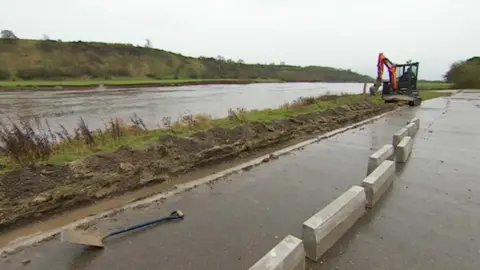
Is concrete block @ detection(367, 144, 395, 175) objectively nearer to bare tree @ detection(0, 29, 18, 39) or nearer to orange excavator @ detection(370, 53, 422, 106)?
orange excavator @ detection(370, 53, 422, 106)

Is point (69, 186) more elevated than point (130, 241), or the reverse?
point (69, 186)

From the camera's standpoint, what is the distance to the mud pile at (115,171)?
15.1ft

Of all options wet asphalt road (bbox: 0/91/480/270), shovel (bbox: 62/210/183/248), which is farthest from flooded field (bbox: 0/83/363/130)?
shovel (bbox: 62/210/183/248)

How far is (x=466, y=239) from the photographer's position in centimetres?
404

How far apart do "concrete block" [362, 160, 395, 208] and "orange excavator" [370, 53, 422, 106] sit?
18205 millimetres

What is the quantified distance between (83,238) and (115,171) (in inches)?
86.8

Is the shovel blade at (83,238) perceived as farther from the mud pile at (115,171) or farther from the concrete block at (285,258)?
the concrete block at (285,258)

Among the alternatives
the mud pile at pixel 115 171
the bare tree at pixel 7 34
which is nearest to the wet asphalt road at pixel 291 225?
the mud pile at pixel 115 171

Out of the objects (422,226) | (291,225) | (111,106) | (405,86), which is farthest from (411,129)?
(111,106)

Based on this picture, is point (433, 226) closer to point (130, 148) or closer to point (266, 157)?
point (266, 157)

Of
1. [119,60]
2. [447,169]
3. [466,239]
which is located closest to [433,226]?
[466,239]

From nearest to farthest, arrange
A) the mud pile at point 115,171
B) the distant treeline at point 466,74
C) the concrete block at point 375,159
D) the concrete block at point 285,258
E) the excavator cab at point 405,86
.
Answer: the concrete block at point 285,258 < the mud pile at point 115,171 < the concrete block at point 375,159 < the excavator cab at point 405,86 < the distant treeline at point 466,74

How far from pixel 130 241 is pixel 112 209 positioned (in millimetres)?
1087

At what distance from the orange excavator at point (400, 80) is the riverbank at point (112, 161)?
48.3 ft
